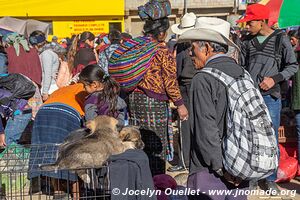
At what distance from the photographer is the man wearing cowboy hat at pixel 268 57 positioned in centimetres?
497

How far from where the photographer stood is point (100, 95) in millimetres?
4371

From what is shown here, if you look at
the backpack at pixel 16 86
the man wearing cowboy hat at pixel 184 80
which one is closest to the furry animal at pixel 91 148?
the backpack at pixel 16 86

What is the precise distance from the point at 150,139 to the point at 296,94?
1812mm

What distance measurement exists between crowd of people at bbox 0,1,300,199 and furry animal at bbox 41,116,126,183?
136 mm

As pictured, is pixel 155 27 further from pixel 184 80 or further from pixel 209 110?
pixel 209 110

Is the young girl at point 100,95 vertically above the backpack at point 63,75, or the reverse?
the young girl at point 100,95

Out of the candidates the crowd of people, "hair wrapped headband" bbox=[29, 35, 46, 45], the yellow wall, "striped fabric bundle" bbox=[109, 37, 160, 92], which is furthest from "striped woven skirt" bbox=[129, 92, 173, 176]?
the yellow wall

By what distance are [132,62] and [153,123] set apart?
692 mm

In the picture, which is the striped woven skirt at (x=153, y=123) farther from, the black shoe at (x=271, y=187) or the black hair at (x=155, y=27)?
the black shoe at (x=271, y=187)

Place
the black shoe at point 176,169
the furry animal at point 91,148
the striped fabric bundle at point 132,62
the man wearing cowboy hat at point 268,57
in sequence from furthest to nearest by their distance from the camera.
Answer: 1. the black shoe at point 176,169
2. the man wearing cowboy hat at point 268,57
3. the striped fabric bundle at point 132,62
4. the furry animal at point 91,148

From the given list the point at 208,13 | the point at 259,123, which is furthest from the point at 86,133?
the point at 208,13

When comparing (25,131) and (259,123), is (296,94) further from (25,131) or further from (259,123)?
(25,131)

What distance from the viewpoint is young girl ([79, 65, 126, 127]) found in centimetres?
432

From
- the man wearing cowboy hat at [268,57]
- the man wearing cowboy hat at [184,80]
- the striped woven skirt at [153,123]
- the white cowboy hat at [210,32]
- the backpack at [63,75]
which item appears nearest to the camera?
the white cowboy hat at [210,32]
